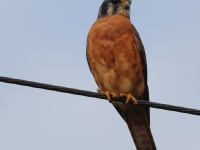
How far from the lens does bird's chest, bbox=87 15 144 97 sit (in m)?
8.28

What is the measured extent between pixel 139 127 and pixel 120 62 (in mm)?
1319

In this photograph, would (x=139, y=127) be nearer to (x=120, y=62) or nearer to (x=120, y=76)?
(x=120, y=76)

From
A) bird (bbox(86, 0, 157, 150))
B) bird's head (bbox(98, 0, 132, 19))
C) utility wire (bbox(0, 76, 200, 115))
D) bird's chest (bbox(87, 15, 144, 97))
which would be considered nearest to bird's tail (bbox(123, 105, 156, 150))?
bird (bbox(86, 0, 157, 150))

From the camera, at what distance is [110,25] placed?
8.56m

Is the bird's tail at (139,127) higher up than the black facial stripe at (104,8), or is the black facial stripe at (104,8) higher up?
the black facial stripe at (104,8)

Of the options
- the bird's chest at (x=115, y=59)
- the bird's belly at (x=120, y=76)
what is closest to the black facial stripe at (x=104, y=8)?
the bird's chest at (x=115, y=59)

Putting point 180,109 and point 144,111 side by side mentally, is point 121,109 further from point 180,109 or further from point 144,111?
point 180,109

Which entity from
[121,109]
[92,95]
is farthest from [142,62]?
[92,95]

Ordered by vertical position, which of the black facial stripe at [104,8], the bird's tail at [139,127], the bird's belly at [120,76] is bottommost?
the bird's tail at [139,127]

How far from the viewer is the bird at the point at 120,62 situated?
326 inches

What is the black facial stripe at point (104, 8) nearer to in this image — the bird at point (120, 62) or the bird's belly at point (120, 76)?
the bird at point (120, 62)

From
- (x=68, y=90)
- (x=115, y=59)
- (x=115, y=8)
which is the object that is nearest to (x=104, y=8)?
(x=115, y=8)

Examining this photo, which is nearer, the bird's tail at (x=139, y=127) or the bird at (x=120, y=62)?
the bird at (x=120, y=62)

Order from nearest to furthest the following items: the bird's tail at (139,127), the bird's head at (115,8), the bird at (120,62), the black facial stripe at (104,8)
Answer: the bird at (120,62), the bird's tail at (139,127), the bird's head at (115,8), the black facial stripe at (104,8)
